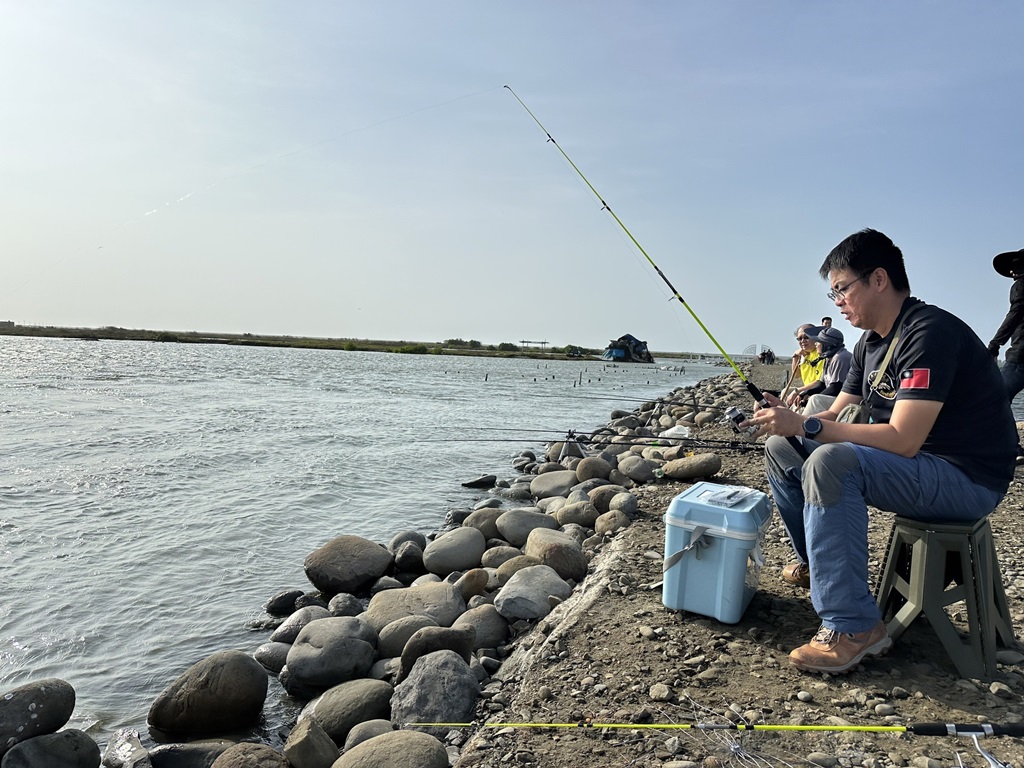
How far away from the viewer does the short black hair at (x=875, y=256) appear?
273 cm

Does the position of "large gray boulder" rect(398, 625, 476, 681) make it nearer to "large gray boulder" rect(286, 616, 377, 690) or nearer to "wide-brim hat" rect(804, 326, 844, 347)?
"large gray boulder" rect(286, 616, 377, 690)

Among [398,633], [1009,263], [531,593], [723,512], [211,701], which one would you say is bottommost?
[211,701]

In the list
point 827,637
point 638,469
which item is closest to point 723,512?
point 827,637

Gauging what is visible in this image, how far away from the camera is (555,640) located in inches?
127

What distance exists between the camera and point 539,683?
2.88 meters

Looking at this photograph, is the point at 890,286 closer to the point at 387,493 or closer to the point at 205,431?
the point at 387,493

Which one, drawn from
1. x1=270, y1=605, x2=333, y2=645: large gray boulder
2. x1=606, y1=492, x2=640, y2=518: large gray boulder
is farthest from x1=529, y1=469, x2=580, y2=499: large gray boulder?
x1=270, y1=605, x2=333, y2=645: large gray boulder

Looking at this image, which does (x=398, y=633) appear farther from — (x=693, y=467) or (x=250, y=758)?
(x=693, y=467)

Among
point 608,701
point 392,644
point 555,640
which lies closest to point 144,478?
point 392,644

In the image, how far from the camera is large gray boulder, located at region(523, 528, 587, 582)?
4.69m

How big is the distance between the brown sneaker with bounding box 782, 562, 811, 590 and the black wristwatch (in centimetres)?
126

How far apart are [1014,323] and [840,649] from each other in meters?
5.02

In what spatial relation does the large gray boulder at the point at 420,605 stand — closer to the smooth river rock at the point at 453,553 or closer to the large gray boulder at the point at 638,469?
the smooth river rock at the point at 453,553

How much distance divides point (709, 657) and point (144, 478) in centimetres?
845
